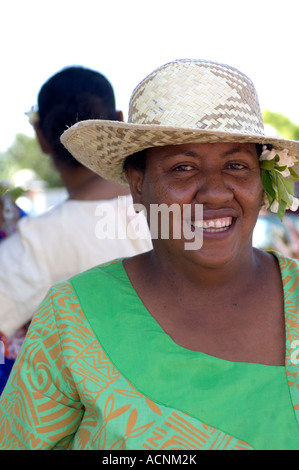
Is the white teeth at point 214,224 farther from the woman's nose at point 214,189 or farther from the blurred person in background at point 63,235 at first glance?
the blurred person in background at point 63,235

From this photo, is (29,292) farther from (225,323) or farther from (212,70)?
(212,70)

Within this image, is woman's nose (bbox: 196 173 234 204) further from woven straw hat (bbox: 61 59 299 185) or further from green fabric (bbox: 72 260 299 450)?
green fabric (bbox: 72 260 299 450)

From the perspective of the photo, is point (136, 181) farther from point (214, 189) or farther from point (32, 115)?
point (32, 115)

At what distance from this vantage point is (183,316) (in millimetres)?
1946

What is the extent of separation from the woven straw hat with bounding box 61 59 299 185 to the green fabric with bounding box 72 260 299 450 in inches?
23.1

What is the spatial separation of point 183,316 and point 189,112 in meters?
0.66

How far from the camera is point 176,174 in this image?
1.92m

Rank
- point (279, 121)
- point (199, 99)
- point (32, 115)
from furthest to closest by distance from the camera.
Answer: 1. point (279, 121)
2. point (32, 115)
3. point (199, 99)

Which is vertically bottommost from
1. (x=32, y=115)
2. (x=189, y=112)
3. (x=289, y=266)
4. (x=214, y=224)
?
(x=289, y=266)

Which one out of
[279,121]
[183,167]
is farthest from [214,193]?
[279,121]

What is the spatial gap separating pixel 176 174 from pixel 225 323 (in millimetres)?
513

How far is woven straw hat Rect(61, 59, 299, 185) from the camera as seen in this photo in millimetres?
1821

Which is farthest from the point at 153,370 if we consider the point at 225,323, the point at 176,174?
the point at 176,174

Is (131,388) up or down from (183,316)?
down
